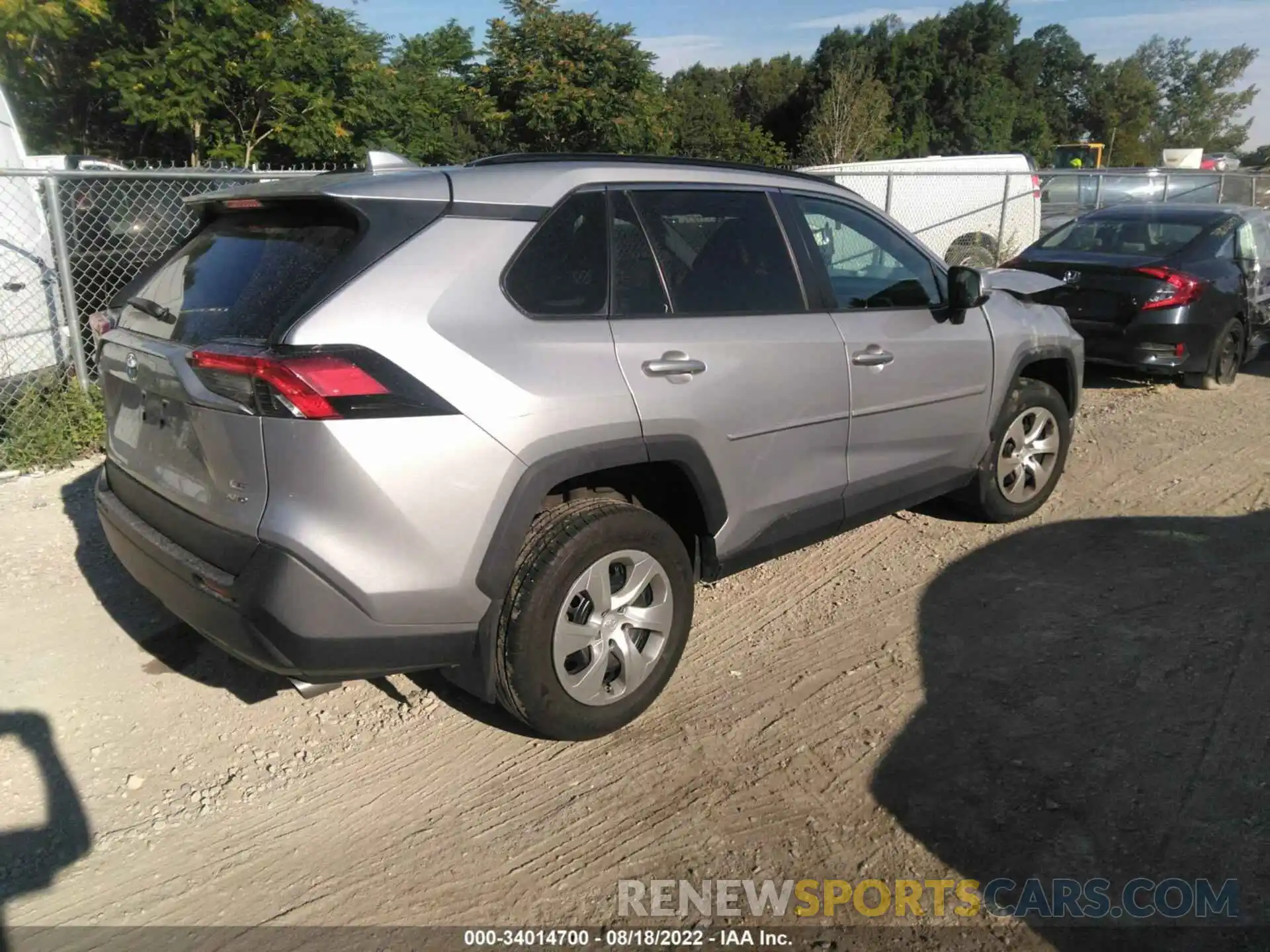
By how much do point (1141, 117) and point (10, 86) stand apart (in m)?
73.5

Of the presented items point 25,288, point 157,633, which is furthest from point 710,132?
point 157,633

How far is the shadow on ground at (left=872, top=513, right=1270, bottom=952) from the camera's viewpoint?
280 centimetres

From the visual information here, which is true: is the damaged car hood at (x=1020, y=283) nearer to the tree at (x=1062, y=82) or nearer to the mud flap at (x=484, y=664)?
the mud flap at (x=484, y=664)

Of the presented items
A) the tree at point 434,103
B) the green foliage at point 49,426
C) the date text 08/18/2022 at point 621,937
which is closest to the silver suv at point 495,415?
the date text 08/18/2022 at point 621,937

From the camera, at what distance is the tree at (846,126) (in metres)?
31.2

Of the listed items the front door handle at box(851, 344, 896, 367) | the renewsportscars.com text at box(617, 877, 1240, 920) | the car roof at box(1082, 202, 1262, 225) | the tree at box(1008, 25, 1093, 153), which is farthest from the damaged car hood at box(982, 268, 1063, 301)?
the tree at box(1008, 25, 1093, 153)

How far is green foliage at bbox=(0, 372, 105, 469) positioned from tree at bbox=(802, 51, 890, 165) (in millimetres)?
27409

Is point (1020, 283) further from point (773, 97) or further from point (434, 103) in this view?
point (773, 97)

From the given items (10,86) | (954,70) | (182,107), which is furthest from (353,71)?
(954,70)

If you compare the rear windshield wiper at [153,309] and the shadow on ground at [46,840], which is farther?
the rear windshield wiper at [153,309]

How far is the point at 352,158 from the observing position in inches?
827

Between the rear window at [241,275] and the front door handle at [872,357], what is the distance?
6.77ft

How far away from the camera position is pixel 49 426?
6.12 meters

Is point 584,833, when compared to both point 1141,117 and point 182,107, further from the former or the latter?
point 1141,117
